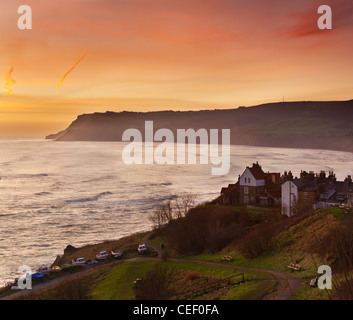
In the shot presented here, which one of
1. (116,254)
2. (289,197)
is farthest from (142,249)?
(289,197)

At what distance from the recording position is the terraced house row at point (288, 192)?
55406mm

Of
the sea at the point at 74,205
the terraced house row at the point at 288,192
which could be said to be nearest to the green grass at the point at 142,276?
the sea at the point at 74,205

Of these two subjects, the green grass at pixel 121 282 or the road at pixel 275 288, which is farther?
the green grass at pixel 121 282

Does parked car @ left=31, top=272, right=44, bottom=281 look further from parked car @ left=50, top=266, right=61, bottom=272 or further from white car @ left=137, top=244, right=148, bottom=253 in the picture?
white car @ left=137, top=244, right=148, bottom=253

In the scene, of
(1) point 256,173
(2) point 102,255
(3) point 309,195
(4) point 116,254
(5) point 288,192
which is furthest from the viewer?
(1) point 256,173

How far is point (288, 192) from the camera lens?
57188 millimetres

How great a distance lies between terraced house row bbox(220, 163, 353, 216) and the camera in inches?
2181

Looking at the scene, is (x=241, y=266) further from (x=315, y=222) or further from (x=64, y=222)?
(x=64, y=222)

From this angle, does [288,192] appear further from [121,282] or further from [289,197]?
[121,282]

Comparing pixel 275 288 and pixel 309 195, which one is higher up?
pixel 309 195

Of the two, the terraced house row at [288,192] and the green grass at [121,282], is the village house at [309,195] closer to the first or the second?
the terraced house row at [288,192]

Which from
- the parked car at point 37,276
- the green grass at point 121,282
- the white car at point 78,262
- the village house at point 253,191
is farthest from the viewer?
the village house at point 253,191

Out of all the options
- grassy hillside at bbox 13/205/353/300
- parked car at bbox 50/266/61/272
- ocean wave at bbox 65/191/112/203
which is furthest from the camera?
ocean wave at bbox 65/191/112/203

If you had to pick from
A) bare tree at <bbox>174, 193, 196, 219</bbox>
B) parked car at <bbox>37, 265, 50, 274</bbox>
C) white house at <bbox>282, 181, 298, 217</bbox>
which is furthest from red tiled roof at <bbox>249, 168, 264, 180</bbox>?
parked car at <bbox>37, 265, 50, 274</bbox>
